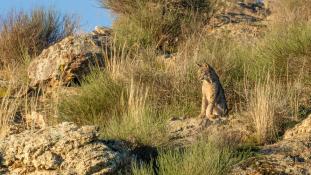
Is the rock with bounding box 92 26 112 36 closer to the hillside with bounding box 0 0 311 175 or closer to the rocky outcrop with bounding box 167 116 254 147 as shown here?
the hillside with bounding box 0 0 311 175

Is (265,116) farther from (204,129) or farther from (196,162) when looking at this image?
(196,162)

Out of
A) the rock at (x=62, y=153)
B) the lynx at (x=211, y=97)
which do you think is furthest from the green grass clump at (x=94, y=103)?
the rock at (x=62, y=153)

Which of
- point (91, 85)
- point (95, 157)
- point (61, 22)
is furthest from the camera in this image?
point (61, 22)

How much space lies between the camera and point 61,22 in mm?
15844

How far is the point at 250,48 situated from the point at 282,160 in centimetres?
580

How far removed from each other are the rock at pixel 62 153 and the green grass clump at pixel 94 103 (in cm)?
337

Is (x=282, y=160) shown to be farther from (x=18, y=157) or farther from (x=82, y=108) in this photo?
(x=82, y=108)

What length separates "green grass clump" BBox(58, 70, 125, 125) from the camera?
1037cm

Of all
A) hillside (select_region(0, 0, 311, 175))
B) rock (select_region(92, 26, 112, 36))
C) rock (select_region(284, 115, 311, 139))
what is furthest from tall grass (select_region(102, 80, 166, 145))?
rock (select_region(92, 26, 112, 36))

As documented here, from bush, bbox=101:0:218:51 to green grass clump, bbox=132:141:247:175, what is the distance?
7394 mm

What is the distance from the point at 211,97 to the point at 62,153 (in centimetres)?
334

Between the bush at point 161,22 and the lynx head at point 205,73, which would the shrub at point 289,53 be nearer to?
the lynx head at point 205,73

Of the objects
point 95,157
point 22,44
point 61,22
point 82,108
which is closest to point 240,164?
point 95,157

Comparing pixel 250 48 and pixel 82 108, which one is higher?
pixel 250 48
